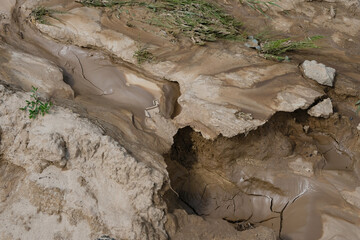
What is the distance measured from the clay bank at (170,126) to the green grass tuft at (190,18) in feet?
0.05

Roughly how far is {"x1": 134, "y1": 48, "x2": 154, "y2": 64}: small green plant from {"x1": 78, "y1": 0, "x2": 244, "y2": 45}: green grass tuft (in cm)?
46

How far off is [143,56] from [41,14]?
4.27 feet

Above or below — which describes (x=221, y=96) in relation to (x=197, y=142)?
above

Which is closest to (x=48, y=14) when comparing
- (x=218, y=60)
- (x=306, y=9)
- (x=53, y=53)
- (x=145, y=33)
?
(x=53, y=53)

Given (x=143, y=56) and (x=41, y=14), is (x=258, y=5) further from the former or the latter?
(x=41, y=14)

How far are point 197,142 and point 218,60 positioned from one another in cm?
90

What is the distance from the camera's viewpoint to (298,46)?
3.56m

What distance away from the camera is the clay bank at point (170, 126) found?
2.28 metres

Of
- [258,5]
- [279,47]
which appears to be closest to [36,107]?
[279,47]

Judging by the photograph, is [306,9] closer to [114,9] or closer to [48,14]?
[114,9]

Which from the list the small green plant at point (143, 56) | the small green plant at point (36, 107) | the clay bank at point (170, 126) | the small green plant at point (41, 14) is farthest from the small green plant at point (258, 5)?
the small green plant at point (36, 107)

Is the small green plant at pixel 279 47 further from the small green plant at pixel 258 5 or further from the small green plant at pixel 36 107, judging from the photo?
the small green plant at pixel 36 107

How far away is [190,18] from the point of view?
12.0 feet

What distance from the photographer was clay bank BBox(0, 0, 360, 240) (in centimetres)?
228
